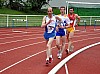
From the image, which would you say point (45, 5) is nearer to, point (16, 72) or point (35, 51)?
point (35, 51)

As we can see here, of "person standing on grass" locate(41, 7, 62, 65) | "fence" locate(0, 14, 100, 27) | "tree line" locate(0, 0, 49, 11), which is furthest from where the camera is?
"tree line" locate(0, 0, 49, 11)

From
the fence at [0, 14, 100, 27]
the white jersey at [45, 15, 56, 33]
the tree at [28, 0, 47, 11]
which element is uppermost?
the tree at [28, 0, 47, 11]

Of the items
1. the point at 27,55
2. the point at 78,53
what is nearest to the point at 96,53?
the point at 78,53

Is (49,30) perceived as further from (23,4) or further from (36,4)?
(23,4)

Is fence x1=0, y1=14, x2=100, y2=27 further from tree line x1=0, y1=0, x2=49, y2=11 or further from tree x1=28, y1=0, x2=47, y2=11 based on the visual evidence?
tree line x1=0, y1=0, x2=49, y2=11

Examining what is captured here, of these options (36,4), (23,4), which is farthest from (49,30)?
(23,4)

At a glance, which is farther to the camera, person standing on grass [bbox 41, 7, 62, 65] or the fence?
the fence

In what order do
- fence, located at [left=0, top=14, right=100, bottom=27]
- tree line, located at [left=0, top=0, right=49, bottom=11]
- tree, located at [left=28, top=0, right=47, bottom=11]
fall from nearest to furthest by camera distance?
fence, located at [left=0, top=14, right=100, bottom=27] → tree, located at [left=28, top=0, right=47, bottom=11] → tree line, located at [left=0, top=0, right=49, bottom=11]

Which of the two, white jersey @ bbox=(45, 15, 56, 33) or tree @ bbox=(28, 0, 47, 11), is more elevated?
tree @ bbox=(28, 0, 47, 11)

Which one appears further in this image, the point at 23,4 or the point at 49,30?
the point at 23,4

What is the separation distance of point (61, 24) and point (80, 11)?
76.4 feet

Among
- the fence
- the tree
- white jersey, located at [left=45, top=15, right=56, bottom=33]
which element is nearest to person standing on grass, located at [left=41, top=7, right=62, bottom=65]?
white jersey, located at [left=45, top=15, right=56, bottom=33]

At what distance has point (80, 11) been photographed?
33875 millimetres

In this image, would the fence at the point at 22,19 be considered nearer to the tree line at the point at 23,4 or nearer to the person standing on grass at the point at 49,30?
the tree line at the point at 23,4
